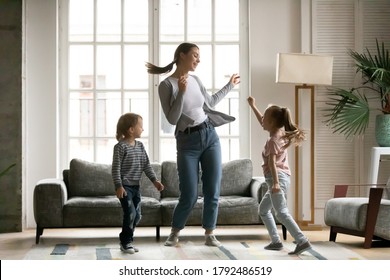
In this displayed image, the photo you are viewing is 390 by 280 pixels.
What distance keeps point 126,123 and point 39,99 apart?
100 inches

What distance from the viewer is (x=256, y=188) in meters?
6.20

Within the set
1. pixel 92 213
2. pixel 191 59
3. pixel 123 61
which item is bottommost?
pixel 92 213

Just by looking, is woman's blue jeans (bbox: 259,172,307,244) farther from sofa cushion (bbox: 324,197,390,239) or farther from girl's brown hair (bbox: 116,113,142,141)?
girl's brown hair (bbox: 116,113,142,141)

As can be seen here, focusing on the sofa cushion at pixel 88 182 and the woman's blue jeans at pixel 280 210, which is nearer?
the woman's blue jeans at pixel 280 210

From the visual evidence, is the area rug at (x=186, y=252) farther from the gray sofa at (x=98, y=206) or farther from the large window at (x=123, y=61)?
the large window at (x=123, y=61)

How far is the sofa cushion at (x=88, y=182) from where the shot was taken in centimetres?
638

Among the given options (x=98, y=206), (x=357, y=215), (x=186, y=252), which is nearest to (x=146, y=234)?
(x=98, y=206)

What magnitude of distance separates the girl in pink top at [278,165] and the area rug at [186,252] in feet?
0.60

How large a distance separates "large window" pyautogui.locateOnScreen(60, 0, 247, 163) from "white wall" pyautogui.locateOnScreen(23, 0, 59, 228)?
0.15 metres

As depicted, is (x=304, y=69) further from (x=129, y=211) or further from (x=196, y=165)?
(x=129, y=211)

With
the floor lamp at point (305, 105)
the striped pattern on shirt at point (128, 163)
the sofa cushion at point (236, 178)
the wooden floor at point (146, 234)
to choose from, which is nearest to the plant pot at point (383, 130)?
the floor lamp at point (305, 105)
